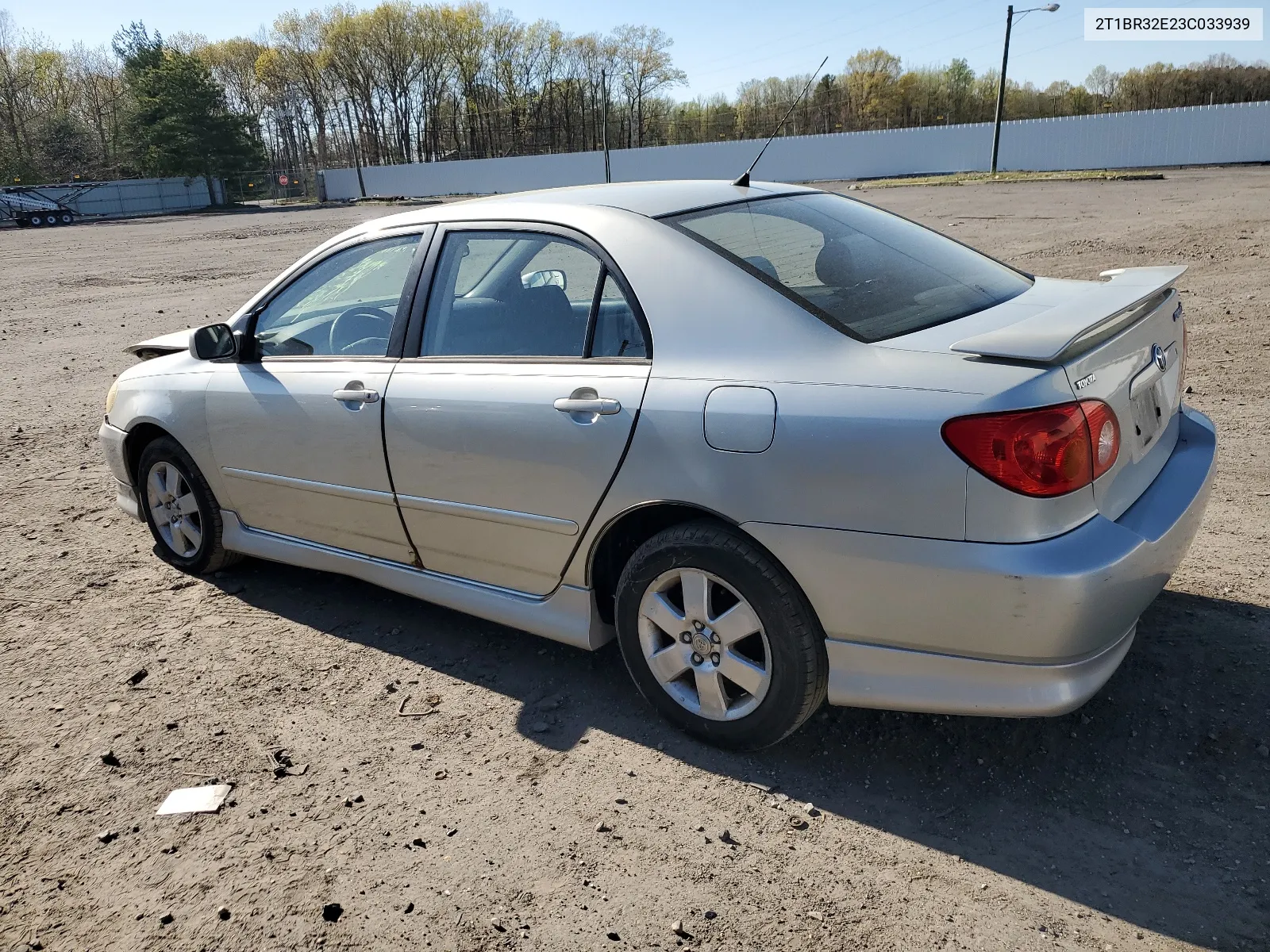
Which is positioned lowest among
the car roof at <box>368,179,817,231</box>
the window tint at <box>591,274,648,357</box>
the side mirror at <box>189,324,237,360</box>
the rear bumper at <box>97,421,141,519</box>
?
the rear bumper at <box>97,421,141,519</box>

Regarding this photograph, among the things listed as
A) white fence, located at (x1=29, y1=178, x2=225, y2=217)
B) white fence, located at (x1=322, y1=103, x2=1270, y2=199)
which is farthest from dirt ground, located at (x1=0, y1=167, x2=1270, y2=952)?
white fence, located at (x1=29, y1=178, x2=225, y2=217)

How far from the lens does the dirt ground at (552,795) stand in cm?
242

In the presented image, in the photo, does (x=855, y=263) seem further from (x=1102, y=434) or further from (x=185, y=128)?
(x=185, y=128)

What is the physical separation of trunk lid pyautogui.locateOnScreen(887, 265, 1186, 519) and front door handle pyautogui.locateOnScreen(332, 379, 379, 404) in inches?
75.8

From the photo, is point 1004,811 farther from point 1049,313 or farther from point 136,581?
point 136,581

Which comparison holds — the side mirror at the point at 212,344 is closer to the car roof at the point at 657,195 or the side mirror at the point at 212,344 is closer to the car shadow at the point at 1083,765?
the car roof at the point at 657,195

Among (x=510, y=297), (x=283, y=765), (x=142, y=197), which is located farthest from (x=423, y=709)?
(x=142, y=197)

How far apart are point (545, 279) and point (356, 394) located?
85 cm

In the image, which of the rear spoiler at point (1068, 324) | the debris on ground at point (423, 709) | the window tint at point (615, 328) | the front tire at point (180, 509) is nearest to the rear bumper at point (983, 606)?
the rear spoiler at point (1068, 324)

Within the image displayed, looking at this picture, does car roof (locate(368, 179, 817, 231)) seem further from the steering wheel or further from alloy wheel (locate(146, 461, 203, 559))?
alloy wheel (locate(146, 461, 203, 559))

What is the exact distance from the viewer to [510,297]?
351 cm

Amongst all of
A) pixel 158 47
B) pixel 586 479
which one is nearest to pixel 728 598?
pixel 586 479

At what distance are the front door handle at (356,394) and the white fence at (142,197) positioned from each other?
195 feet

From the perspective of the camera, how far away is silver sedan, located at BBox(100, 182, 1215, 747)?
246cm
